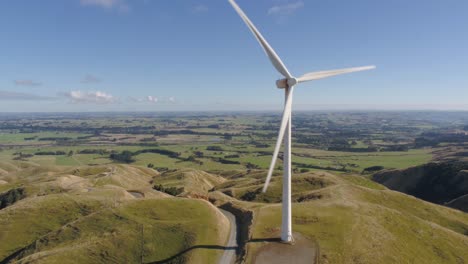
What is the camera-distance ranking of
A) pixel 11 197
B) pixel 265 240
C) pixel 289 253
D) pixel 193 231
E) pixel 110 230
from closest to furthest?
pixel 289 253 → pixel 265 240 → pixel 193 231 → pixel 110 230 → pixel 11 197

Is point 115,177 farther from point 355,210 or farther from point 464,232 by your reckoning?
point 464,232

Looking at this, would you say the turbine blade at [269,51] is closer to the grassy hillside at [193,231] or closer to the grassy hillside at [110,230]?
the grassy hillside at [193,231]

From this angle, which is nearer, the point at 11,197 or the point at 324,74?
the point at 324,74

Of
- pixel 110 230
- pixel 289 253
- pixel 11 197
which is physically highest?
pixel 289 253

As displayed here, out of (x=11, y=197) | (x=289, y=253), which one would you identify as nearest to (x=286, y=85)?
(x=289, y=253)

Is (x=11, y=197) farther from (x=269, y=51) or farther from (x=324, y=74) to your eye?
(x=324, y=74)

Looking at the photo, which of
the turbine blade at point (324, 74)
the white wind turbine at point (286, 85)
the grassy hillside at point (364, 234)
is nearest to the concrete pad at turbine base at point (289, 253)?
the grassy hillside at point (364, 234)

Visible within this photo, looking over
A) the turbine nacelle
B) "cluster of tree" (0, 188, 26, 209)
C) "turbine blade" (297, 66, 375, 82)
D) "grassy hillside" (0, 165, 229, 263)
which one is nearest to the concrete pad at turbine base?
"grassy hillside" (0, 165, 229, 263)

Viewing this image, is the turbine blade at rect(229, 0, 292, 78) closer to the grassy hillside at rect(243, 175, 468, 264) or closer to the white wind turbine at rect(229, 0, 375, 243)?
the white wind turbine at rect(229, 0, 375, 243)
